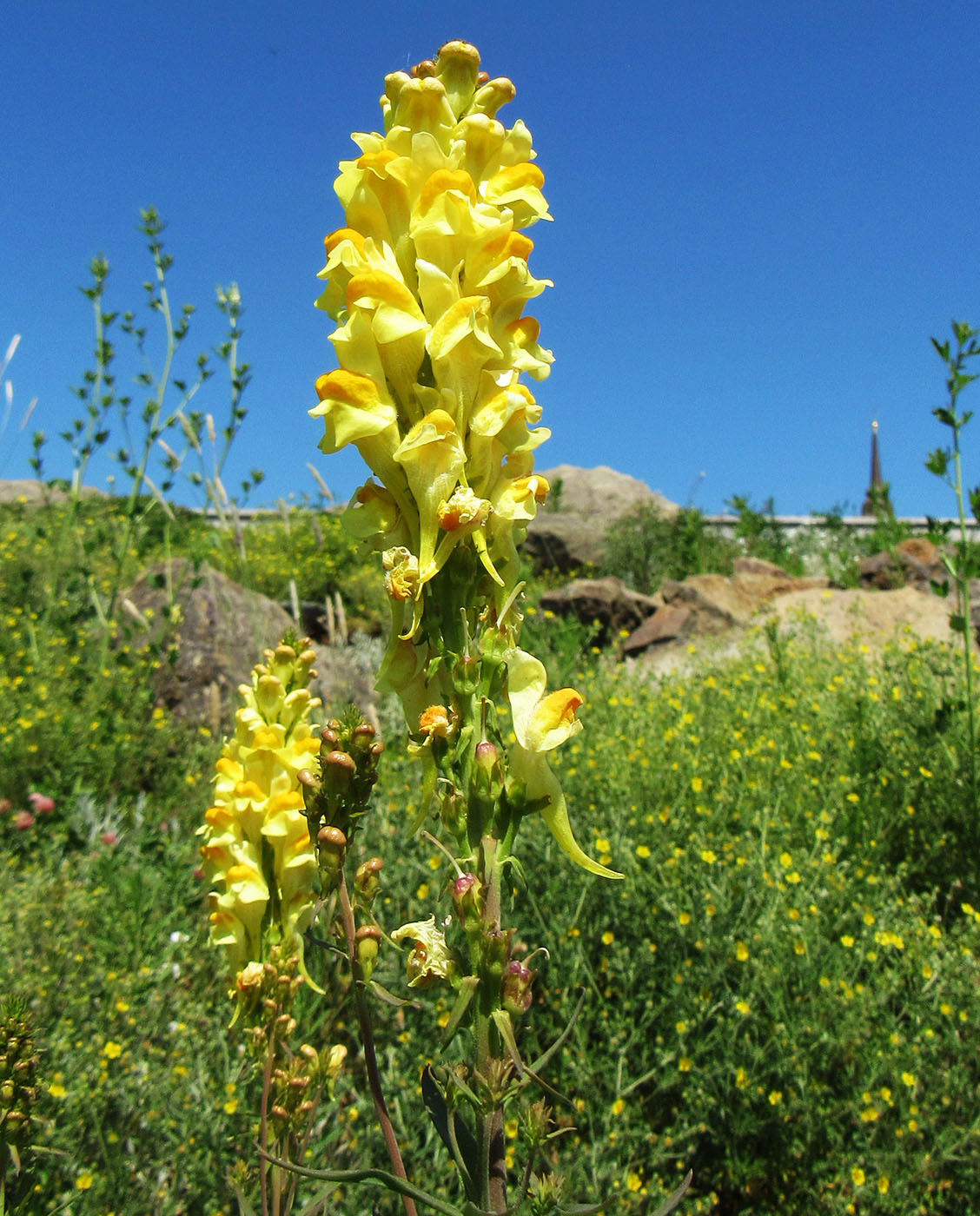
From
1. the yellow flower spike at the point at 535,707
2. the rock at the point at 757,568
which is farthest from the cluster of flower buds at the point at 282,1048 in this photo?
the rock at the point at 757,568

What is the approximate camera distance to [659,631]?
789cm

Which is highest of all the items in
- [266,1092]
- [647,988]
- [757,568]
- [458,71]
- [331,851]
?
[757,568]

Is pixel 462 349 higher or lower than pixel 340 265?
lower

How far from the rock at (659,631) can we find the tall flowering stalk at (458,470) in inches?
270

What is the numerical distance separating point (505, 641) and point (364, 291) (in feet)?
1.58

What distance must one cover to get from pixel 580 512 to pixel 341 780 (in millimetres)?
13932

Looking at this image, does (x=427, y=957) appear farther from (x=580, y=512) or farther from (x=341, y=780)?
(x=580, y=512)

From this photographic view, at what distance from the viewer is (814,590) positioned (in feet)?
26.6

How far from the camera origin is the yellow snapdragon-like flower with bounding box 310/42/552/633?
1015mm

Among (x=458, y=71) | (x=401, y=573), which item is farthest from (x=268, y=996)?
(x=458, y=71)

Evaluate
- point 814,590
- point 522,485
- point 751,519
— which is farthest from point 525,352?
point 751,519

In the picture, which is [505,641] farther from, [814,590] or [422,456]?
[814,590]

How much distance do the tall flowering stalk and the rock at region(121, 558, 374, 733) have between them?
4.21 m

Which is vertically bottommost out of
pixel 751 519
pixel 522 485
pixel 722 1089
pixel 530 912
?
pixel 722 1089
